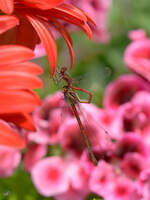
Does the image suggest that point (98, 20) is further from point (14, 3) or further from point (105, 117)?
point (14, 3)

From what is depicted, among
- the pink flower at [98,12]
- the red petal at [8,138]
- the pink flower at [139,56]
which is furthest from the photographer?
the pink flower at [98,12]

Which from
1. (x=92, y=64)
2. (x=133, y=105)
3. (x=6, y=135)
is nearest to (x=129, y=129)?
(x=133, y=105)

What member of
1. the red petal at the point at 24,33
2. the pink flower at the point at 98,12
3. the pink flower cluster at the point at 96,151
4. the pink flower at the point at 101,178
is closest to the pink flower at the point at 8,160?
the pink flower cluster at the point at 96,151

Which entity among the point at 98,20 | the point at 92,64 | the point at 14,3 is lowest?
the point at 92,64

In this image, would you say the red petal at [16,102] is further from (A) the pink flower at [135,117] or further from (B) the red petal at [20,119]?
(A) the pink flower at [135,117]

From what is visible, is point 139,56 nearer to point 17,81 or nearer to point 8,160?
point 8,160

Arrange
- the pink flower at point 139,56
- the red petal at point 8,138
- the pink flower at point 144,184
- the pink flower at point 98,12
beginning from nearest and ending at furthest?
the red petal at point 8,138 → the pink flower at point 144,184 → the pink flower at point 139,56 → the pink flower at point 98,12

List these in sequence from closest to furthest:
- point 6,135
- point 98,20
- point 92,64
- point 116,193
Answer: point 6,135, point 116,193, point 98,20, point 92,64
